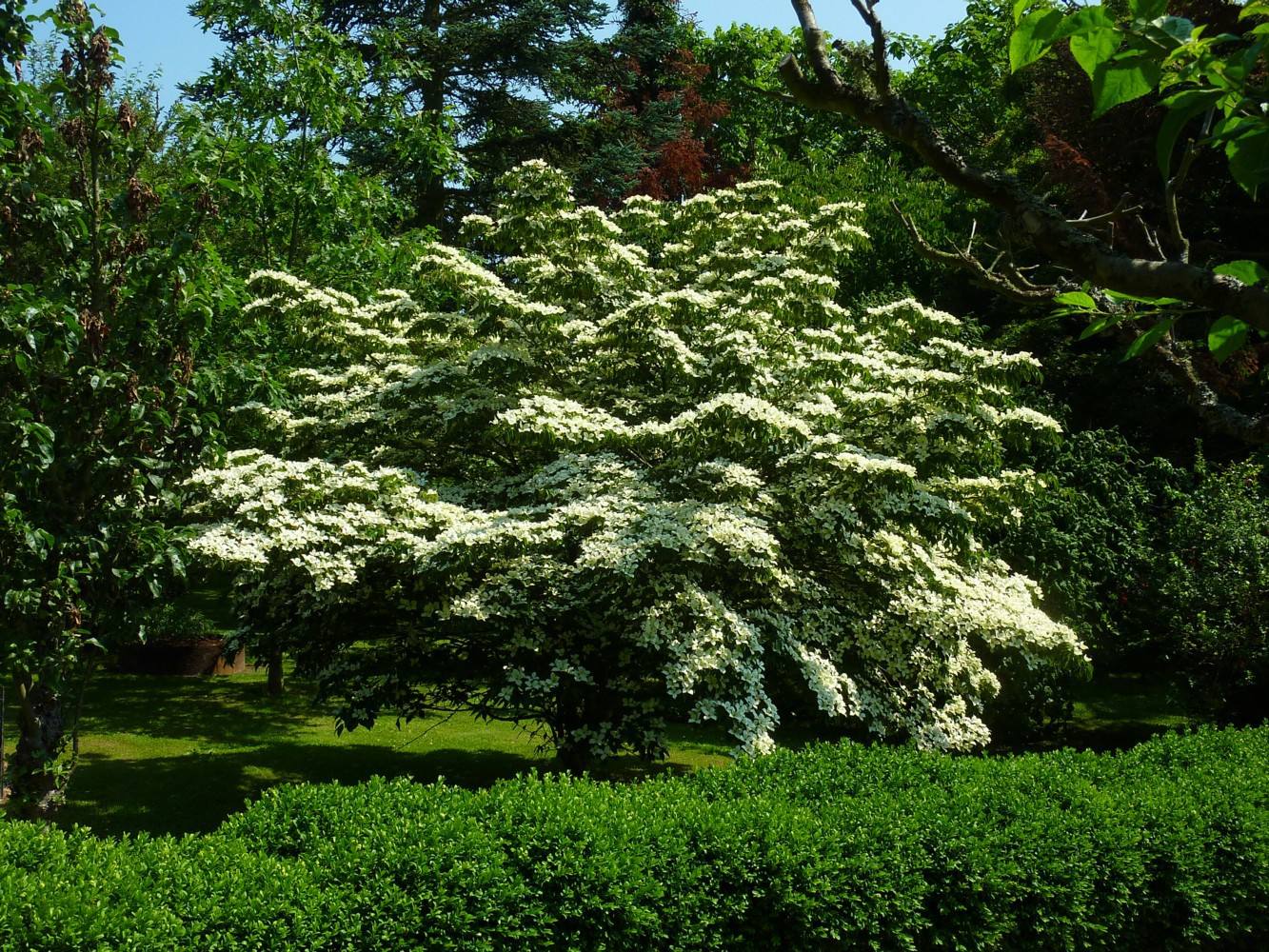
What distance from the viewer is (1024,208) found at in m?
3.22

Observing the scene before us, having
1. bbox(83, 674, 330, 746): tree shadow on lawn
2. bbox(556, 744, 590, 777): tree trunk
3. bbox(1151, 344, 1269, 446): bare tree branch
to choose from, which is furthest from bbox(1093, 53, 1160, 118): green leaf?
bbox(83, 674, 330, 746): tree shadow on lawn

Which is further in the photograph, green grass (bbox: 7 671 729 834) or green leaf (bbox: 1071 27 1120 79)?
green grass (bbox: 7 671 729 834)


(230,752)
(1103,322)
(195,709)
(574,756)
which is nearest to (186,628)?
(195,709)

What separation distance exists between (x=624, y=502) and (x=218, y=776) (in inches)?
235

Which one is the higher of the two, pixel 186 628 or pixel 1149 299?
pixel 1149 299

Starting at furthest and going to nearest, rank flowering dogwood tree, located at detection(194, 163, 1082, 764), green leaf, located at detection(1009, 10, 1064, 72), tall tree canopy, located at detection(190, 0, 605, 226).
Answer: tall tree canopy, located at detection(190, 0, 605, 226)
flowering dogwood tree, located at detection(194, 163, 1082, 764)
green leaf, located at detection(1009, 10, 1064, 72)

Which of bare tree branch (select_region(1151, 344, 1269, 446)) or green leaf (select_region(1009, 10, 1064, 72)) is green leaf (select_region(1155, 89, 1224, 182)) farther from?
bare tree branch (select_region(1151, 344, 1269, 446))

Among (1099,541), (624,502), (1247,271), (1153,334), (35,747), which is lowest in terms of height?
(35,747)

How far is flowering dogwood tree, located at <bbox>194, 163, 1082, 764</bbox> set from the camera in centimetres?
808

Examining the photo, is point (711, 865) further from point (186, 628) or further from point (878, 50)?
point (186, 628)

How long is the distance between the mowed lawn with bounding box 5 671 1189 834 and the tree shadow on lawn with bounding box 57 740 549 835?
0.02 metres

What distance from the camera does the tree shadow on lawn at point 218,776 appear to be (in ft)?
31.1

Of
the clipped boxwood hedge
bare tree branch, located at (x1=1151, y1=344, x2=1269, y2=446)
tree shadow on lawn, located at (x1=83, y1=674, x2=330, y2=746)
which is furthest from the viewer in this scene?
tree shadow on lawn, located at (x1=83, y1=674, x2=330, y2=746)

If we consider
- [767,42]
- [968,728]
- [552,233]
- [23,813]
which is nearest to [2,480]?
[23,813]
